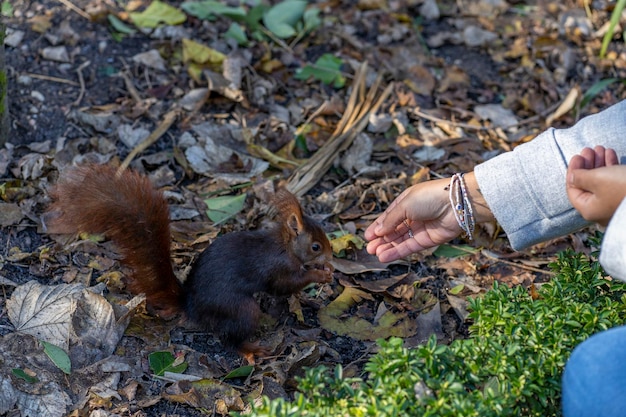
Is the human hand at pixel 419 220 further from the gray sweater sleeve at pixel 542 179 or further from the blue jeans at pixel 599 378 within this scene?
the blue jeans at pixel 599 378

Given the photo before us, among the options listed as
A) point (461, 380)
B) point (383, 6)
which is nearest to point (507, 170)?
point (461, 380)

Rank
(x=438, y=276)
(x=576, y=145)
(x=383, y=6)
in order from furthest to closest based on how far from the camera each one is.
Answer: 1. (x=383, y=6)
2. (x=438, y=276)
3. (x=576, y=145)

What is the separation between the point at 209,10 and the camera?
4750mm

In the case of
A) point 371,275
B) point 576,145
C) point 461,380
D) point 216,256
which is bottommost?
point 371,275

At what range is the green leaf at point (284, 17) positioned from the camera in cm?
469

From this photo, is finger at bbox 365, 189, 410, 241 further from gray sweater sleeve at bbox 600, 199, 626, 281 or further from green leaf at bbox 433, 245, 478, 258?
gray sweater sleeve at bbox 600, 199, 626, 281

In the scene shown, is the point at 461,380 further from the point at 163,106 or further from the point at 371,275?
the point at 163,106

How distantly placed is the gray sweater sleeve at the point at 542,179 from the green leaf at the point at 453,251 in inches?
31.2

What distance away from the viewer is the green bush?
75.8 inches

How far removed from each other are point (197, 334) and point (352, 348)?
572 millimetres

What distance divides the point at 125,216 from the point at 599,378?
1.59m

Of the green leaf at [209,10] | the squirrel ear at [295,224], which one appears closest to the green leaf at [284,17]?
the green leaf at [209,10]

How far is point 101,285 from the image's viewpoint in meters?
3.03

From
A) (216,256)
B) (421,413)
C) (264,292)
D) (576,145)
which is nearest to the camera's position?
(421,413)
